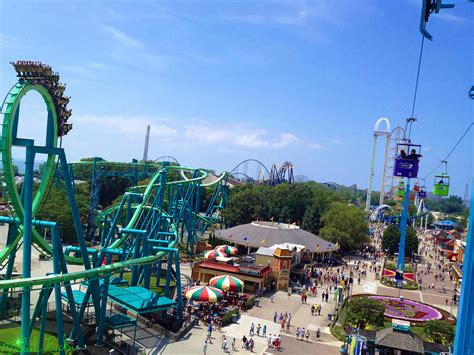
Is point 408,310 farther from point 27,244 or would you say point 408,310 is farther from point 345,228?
point 27,244

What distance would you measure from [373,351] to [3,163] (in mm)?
18155

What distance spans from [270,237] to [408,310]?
18502mm

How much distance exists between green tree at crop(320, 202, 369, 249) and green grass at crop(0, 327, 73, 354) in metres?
41.8

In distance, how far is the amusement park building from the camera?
4906cm

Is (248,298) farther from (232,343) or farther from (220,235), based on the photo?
(220,235)

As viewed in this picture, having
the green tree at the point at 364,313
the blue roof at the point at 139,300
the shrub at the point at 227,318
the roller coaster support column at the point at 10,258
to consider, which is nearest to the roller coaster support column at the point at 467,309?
the blue roof at the point at 139,300

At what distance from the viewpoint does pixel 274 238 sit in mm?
49875

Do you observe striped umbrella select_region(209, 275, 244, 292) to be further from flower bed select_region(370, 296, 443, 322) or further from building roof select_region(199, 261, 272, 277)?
flower bed select_region(370, 296, 443, 322)

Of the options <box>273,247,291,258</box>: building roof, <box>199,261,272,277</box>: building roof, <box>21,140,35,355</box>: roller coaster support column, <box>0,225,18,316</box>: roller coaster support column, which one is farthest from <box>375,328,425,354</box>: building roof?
<box>0,225,18,316</box>: roller coaster support column

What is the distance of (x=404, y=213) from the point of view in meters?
48.3

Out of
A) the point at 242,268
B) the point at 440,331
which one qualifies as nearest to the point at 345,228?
the point at 242,268

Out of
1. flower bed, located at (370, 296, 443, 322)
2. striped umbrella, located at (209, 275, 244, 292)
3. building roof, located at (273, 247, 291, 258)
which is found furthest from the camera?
building roof, located at (273, 247, 291, 258)

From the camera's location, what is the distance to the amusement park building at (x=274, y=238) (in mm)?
49062

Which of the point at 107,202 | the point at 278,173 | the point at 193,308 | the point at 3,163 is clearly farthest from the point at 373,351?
the point at 278,173
